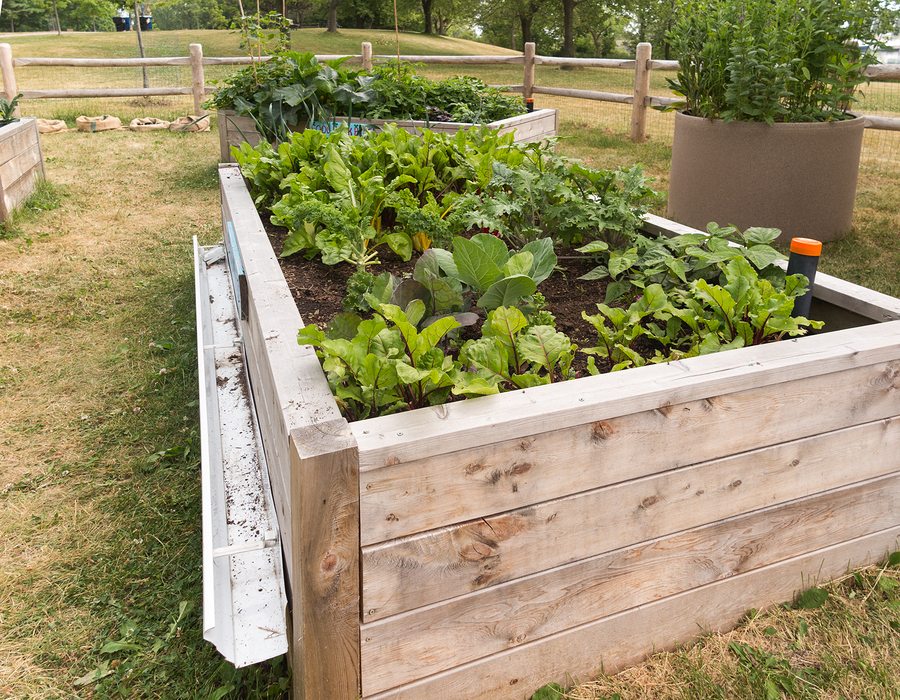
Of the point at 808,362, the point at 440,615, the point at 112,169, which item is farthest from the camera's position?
the point at 112,169

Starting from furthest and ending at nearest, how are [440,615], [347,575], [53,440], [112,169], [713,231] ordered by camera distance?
[112,169] → [53,440] → [713,231] → [440,615] → [347,575]

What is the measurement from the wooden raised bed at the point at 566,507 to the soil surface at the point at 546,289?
14.8 inches

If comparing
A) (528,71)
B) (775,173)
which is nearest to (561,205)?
(775,173)

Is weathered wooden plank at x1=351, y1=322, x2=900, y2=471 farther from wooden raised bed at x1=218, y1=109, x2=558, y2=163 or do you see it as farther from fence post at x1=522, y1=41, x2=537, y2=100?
fence post at x1=522, y1=41, x2=537, y2=100

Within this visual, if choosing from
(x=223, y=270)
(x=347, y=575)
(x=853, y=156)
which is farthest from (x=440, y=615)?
(x=853, y=156)

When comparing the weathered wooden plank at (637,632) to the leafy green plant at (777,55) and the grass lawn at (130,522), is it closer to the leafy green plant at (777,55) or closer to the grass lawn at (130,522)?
the grass lawn at (130,522)

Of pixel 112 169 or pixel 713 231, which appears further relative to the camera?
pixel 112 169

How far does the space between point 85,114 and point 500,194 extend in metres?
9.87

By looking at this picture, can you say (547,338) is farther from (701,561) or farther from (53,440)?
(53,440)

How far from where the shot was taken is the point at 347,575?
4.11 feet

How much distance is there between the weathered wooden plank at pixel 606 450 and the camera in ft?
4.10

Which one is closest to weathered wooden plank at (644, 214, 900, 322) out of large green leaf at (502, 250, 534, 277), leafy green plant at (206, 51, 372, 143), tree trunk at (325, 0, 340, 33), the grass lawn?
the grass lawn

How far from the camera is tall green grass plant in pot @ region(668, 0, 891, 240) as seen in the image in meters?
4.10

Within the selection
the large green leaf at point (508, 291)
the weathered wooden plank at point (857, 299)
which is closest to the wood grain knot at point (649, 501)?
the large green leaf at point (508, 291)
